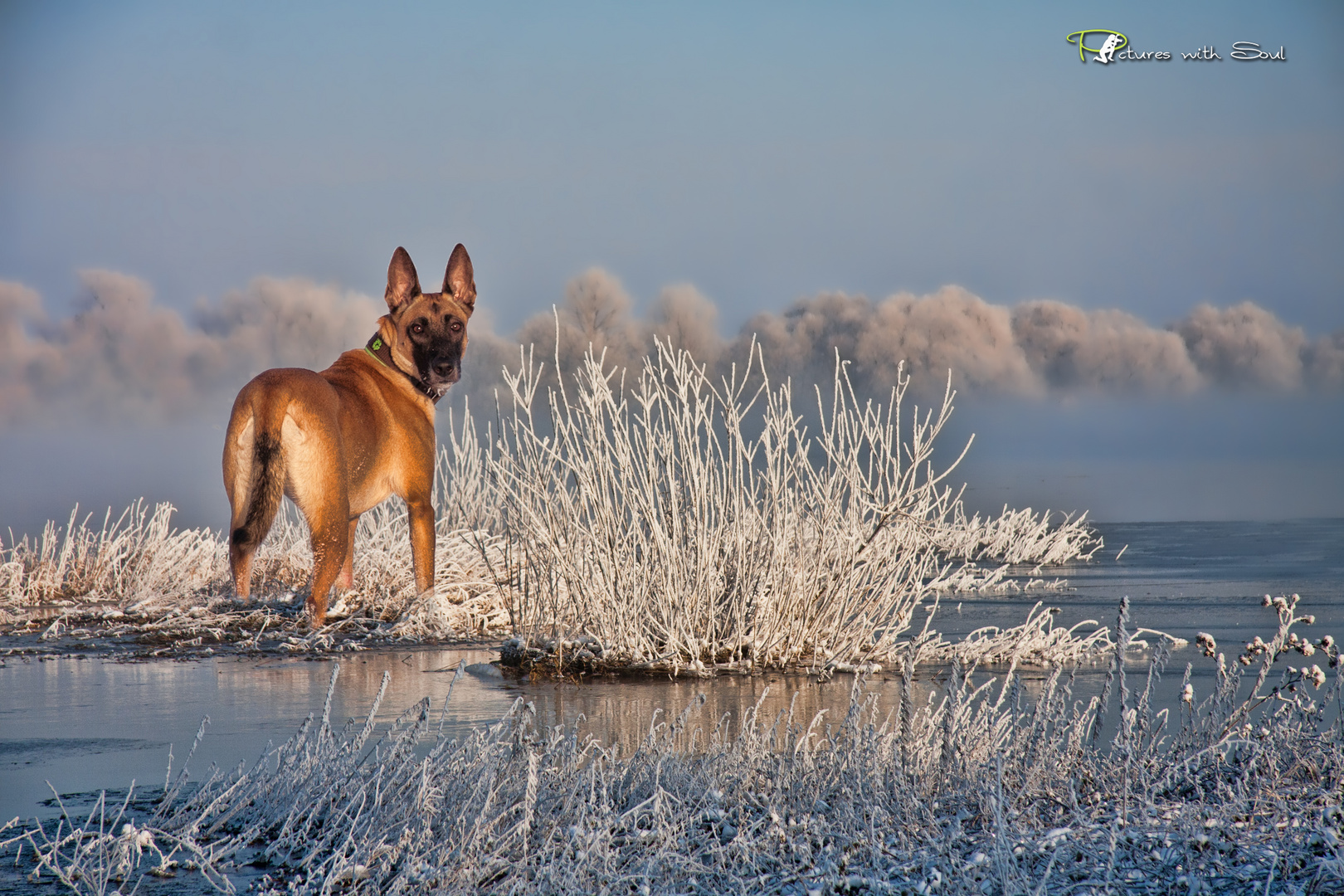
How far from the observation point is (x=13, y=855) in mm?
2744

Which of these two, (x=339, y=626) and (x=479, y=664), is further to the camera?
(x=339, y=626)

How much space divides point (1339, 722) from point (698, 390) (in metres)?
3.20

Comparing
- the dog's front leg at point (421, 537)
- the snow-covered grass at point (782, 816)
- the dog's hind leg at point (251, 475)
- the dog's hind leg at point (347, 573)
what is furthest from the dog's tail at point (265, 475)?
the snow-covered grass at point (782, 816)

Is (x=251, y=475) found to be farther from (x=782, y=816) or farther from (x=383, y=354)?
(x=782, y=816)

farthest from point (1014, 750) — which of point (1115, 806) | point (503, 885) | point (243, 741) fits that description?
point (243, 741)

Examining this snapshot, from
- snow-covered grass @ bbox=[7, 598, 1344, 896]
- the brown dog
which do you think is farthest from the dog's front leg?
snow-covered grass @ bbox=[7, 598, 1344, 896]

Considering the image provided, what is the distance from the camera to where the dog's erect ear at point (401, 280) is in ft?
24.0

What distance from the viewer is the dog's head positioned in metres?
7.46

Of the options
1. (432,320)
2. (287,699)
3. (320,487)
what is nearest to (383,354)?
(432,320)

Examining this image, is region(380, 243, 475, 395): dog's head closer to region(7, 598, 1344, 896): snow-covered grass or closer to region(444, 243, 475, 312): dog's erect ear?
region(444, 243, 475, 312): dog's erect ear

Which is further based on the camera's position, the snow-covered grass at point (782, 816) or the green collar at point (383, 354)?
the green collar at point (383, 354)

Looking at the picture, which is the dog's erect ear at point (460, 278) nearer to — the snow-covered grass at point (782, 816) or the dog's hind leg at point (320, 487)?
the dog's hind leg at point (320, 487)

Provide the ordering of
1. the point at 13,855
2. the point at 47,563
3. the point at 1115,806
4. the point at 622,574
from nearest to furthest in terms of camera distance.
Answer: the point at 13,855 < the point at 1115,806 < the point at 622,574 < the point at 47,563

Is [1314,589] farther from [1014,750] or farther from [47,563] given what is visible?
[47,563]
